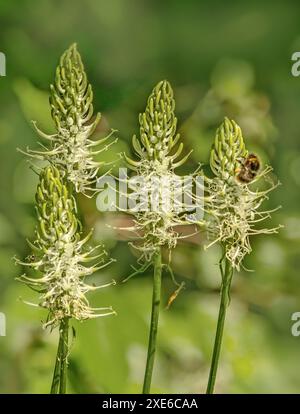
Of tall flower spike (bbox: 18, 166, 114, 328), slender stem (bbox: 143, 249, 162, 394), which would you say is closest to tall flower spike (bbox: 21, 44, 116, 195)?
tall flower spike (bbox: 18, 166, 114, 328)

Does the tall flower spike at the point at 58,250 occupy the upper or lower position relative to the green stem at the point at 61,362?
upper

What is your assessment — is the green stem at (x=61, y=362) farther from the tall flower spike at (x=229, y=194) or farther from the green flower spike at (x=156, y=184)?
the tall flower spike at (x=229, y=194)

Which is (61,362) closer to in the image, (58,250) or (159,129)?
(58,250)

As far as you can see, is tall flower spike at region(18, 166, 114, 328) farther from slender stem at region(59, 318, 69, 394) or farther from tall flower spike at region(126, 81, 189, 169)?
tall flower spike at region(126, 81, 189, 169)

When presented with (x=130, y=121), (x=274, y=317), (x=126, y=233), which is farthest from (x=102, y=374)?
(x=130, y=121)

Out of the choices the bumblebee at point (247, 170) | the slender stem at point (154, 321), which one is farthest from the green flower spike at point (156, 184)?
the bumblebee at point (247, 170)

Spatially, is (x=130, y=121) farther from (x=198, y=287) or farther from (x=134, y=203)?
Answer: (x=198, y=287)
